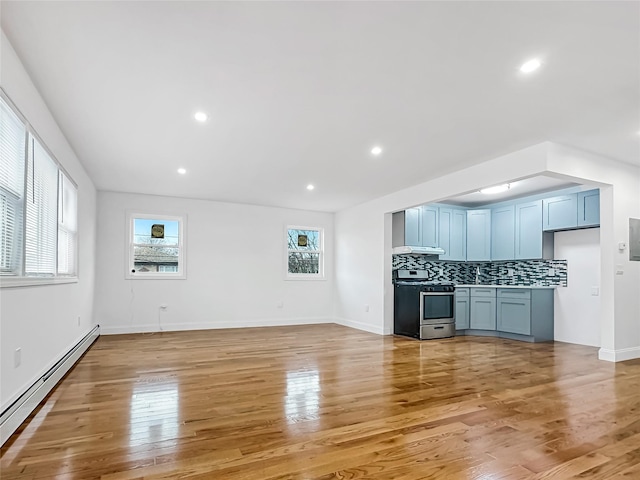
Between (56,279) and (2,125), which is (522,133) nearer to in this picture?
(2,125)

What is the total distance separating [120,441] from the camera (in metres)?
2.27

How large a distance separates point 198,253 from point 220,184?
173 centimetres

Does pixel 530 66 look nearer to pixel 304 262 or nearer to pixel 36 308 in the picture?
pixel 36 308

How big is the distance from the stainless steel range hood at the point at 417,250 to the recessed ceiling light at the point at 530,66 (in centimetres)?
415

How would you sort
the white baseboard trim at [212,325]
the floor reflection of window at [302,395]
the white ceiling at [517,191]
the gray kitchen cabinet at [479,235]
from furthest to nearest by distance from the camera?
the gray kitchen cabinet at [479,235]
the white baseboard trim at [212,325]
the white ceiling at [517,191]
the floor reflection of window at [302,395]

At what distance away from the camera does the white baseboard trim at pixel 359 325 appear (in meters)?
6.70

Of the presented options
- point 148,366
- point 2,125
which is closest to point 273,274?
point 148,366

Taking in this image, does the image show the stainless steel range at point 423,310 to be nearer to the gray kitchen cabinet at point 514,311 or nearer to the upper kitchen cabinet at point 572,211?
the gray kitchen cabinet at point 514,311

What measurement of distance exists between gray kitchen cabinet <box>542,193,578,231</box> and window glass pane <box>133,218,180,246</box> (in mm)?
6304

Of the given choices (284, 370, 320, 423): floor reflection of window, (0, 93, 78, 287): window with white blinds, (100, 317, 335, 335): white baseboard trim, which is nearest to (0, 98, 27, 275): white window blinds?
(0, 93, 78, 287): window with white blinds

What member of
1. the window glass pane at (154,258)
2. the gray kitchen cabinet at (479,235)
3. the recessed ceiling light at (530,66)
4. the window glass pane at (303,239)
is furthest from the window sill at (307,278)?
the recessed ceiling light at (530,66)

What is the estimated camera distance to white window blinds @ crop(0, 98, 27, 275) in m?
2.48

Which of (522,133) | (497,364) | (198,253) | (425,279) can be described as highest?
(522,133)

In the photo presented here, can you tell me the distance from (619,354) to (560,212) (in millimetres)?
2230
